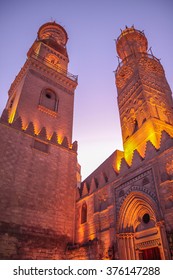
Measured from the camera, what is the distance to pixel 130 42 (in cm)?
2505

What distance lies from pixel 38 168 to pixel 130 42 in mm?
17925

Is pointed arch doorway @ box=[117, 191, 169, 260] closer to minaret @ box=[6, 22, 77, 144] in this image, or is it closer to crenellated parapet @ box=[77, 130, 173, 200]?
crenellated parapet @ box=[77, 130, 173, 200]

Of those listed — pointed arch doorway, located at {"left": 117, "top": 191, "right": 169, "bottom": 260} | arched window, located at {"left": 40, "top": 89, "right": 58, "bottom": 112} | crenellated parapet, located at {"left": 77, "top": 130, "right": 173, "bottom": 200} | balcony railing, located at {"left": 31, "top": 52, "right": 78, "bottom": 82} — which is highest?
balcony railing, located at {"left": 31, "top": 52, "right": 78, "bottom": 82}

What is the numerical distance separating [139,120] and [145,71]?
18.7ft

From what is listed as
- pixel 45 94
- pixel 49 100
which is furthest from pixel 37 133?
pixel 45 94

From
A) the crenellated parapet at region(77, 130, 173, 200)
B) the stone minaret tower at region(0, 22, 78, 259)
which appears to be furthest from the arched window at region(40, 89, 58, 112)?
the crenellated parapet at region(77, 130, 173, 200)

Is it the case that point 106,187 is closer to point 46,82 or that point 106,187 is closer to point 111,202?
point 111,202

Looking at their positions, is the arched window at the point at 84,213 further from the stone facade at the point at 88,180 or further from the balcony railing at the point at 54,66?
the balcony railing at the point at 54,66

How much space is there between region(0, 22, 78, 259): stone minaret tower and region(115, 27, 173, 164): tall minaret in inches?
203

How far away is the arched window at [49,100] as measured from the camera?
20703 mm

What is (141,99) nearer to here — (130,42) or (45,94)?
(45,94)

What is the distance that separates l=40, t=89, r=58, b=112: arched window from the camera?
2070 cm
